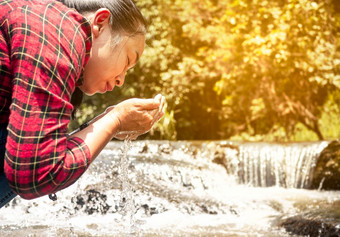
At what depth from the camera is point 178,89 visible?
9.70 meters

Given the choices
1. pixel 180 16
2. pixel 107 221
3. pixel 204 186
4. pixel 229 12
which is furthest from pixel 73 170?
pixel 180 16

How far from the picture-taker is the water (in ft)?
11.8

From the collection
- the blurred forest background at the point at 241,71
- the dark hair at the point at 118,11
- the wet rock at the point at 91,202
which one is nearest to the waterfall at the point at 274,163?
the blurred forest background at the point at 241,71

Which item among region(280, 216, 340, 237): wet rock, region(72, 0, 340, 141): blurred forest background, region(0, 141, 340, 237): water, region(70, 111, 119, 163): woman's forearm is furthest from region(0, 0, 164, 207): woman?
region(72, 0, 340, 141): blurred forest background

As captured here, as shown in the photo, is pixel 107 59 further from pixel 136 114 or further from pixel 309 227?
pixel 309 227

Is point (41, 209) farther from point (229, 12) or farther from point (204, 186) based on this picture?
point (229, 12)

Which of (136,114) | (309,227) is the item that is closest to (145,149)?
(309,227)

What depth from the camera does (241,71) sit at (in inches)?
378

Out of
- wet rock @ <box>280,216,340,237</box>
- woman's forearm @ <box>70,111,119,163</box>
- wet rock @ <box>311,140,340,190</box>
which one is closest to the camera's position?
woman's forearm @ <box>70,111,119,163</box>

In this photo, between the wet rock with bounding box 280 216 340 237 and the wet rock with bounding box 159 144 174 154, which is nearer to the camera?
the wet rock with bounding box 280 216 340 237

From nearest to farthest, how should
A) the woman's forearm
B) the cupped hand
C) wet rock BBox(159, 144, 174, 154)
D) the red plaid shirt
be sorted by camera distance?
the red plaid shirt → the woman's forearm → the cupped hand → wet rock BBox(159, 144, 174, 154)

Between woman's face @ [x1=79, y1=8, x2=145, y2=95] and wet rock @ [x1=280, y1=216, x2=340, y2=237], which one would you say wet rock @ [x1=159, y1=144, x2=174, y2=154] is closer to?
wet rock @ [x1=280, y1=216, x2=340, y2=237]

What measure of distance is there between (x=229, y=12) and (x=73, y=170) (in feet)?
27.0

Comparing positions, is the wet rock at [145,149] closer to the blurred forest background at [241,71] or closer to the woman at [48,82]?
the blurred forest background at [241,71]
